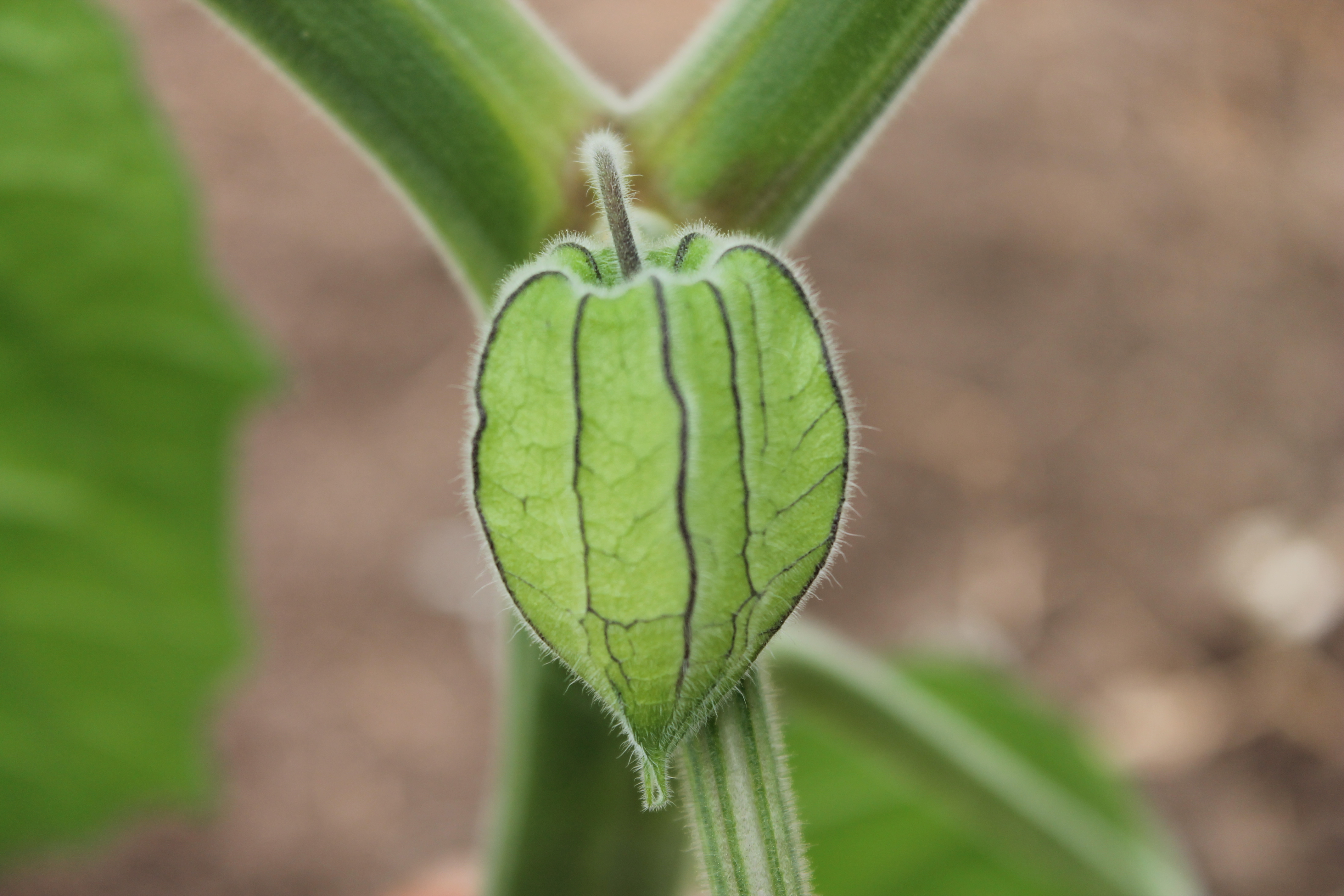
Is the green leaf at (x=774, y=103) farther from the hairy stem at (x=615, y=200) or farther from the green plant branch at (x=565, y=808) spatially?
the green plant branch at (x=565, y=808)

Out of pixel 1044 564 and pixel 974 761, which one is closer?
pixel 974 761

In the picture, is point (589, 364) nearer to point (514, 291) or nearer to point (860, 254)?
point (514, 291)

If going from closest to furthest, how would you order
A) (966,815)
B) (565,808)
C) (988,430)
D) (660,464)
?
(660,464), (565,808), (966,815), (988,430)

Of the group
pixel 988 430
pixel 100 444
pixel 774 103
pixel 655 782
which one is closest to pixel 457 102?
pixel 774 103

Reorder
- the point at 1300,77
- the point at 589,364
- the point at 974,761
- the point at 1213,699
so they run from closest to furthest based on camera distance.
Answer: the point at 589,364, the point at 974,761, the point at 1213,699, the point at 1300,77

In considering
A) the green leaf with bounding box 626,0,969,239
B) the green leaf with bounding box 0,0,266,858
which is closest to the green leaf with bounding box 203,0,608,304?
the green leaf with bounding box 626,0,969,239

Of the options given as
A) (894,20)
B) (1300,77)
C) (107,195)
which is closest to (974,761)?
(894,20)

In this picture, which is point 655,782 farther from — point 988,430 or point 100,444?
point 988,430
